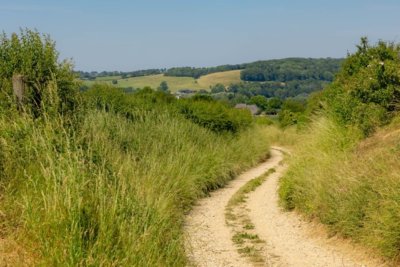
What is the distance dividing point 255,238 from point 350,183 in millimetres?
2254

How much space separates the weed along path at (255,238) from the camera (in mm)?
9016

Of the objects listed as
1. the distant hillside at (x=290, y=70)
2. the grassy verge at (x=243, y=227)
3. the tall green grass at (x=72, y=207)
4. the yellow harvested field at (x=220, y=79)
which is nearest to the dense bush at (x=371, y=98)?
the grassy verge at (x=243, y=227)

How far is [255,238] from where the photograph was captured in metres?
10.7

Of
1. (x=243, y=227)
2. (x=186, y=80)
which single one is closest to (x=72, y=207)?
(x=243, y=227)

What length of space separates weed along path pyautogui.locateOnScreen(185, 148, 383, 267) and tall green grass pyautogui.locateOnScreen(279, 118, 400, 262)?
0.40 m

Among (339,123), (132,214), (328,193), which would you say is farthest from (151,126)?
(132,214)

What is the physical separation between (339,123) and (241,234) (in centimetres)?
498

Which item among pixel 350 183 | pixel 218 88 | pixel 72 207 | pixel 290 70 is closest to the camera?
pixel 72 207

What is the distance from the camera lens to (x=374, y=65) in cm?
1473

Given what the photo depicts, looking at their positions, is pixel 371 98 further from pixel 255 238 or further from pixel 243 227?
pixel 255 238

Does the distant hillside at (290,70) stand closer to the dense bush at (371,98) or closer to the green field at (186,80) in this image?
the green field at (186,80)

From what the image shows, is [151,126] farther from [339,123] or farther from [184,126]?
[339,123]

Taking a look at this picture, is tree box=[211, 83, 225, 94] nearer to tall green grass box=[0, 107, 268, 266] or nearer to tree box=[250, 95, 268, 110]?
tree box=[250, 95, 268, 110]

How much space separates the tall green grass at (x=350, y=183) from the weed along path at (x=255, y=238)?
1.30ft
